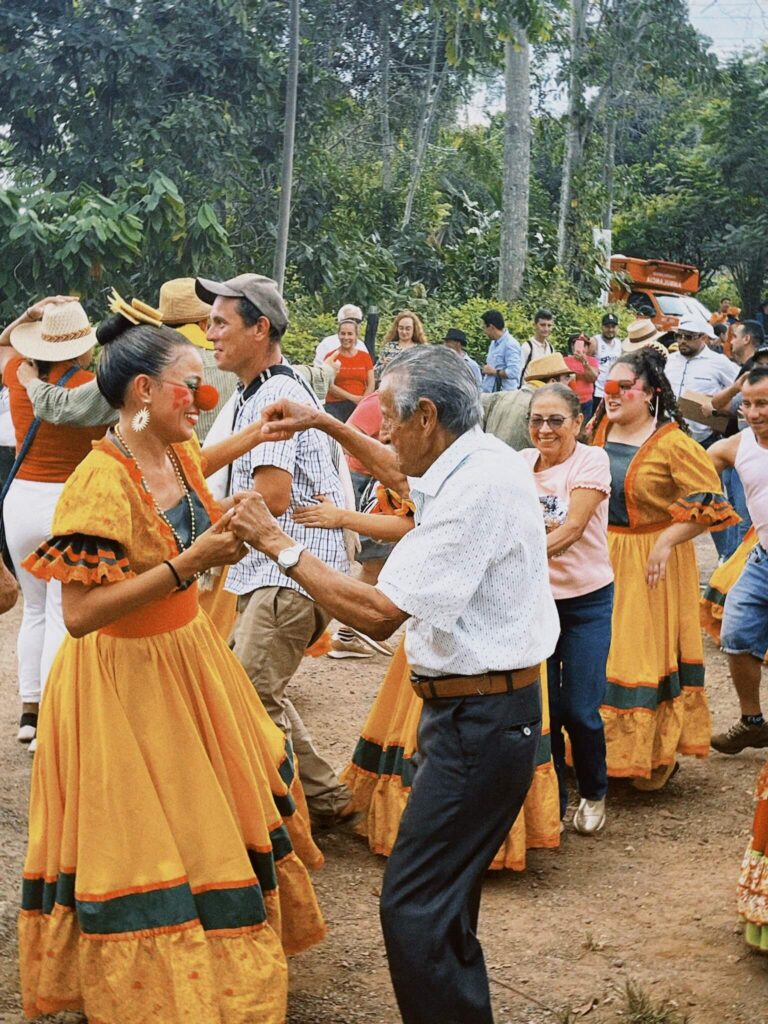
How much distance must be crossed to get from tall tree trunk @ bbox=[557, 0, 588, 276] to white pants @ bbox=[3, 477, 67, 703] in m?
19.3

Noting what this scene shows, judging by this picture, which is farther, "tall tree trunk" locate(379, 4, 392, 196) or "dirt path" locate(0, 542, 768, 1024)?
"tall tree trunk" locate(379, 4, 392, 196)

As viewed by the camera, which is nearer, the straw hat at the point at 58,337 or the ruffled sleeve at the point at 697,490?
the ruffled sleeve at the point at 697,490

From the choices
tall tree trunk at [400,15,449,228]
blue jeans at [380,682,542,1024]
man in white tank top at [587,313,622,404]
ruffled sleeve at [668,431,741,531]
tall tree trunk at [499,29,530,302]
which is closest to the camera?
blue jeans at [380,682,542,1024]

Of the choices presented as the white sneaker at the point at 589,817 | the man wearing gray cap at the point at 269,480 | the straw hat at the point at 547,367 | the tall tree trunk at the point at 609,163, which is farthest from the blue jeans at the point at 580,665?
the tall tree trunk at the point at 609,163

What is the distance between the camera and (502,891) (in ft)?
17.0

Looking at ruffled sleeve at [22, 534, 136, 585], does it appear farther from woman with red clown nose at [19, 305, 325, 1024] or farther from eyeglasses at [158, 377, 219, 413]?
eyeglasses at [158, 377, 219, 413]

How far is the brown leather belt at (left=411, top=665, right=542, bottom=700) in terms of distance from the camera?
3.28 metres

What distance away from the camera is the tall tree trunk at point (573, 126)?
80.7 ft

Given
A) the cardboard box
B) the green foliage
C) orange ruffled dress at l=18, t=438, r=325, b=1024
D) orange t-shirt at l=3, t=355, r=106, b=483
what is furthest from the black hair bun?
the green foliage

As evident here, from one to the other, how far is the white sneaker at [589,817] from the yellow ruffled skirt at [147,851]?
220 centimetres

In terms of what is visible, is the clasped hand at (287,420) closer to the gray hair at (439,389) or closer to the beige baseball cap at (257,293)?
the beige baseball cap at (257,293)

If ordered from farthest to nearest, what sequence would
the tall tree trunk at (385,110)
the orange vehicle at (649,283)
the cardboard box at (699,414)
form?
1. the orange vehicle at (649,283)
2. the tall tree trunk at (385,110)
3. the cardboard box at (699,414)

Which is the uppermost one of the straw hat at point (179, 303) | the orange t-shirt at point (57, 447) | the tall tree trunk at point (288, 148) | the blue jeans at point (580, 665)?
the tall tree trunk at point (288, 148)

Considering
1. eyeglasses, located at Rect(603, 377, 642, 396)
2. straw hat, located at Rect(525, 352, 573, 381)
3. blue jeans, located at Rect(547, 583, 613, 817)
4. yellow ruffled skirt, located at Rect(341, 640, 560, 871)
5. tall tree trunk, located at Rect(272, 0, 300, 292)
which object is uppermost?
tall tree trunk, located at Rect(272, 0, 300, 292)
